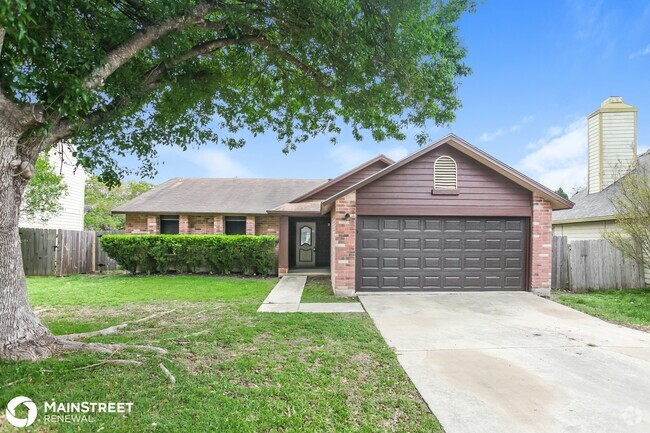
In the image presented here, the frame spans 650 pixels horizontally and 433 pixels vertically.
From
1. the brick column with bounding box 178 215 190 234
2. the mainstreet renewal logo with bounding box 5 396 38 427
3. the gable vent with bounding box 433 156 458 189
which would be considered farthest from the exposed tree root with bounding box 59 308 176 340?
the brick column with bounding box 178 215 190 234

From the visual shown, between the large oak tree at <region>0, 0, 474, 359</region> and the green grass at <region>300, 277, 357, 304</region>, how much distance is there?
419 cm

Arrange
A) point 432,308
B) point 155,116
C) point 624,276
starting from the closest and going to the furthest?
point 155,116
point 432,308
point 624,276

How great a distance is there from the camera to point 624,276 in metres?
9.81

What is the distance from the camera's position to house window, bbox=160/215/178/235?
47.7 ft

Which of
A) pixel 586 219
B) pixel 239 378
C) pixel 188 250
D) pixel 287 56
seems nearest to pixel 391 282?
pixel 239 378

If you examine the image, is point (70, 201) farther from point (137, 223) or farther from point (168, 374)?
point (168, 374)

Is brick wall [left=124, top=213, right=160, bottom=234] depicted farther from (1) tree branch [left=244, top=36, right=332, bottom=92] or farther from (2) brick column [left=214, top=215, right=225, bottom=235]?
(1) tree branch [left=244, top=36, right=332, bottom=92]

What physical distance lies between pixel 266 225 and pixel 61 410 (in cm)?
1182

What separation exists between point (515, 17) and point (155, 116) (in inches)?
451

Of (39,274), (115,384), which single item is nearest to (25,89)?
(115,384)

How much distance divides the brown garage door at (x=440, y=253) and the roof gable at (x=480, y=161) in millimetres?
952

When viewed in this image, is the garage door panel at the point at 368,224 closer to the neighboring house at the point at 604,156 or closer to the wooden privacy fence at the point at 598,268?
the wooden privacy fence at the point at 598,268

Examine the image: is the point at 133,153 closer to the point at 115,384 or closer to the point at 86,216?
the point at 115,384

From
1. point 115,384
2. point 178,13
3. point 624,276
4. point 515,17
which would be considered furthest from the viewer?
point 515,17
